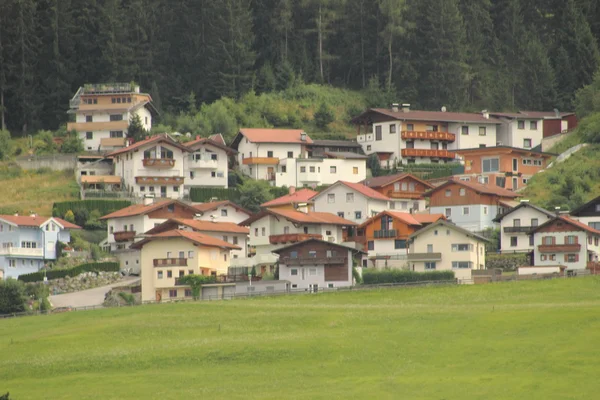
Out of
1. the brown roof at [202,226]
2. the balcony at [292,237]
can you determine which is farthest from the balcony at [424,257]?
the brown roof at [202,226]

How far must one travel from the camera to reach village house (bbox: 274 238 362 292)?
105 m

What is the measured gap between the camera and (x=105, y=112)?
14025 cm

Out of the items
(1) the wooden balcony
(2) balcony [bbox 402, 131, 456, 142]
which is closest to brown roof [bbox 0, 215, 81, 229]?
(1) the wooden balcony

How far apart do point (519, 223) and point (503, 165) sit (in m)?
20.4

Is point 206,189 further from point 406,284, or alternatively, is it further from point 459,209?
point 406,284

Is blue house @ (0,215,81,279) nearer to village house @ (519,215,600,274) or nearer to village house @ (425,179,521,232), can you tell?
village house @ (425,179,521,232)

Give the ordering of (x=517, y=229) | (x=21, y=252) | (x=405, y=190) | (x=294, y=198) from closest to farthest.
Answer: (x=517, y=229) → (x=21, y=252) → (x=294, y=198) → (x=405, y=190)

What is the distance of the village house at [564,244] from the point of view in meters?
106

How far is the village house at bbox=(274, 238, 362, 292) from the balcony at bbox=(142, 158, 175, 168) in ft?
88.6

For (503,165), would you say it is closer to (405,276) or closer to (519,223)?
(519,223)

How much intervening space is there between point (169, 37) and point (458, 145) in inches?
1252

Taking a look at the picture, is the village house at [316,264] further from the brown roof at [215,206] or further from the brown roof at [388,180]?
the brown roof at [388,180]

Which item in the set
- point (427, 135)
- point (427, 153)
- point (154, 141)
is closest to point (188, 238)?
point (154, 141)

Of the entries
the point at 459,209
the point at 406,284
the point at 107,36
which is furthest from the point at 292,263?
the point at 107,36
